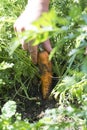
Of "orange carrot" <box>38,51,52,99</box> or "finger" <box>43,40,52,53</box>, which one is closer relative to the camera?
"finger" <box>43,40,52,53</box>

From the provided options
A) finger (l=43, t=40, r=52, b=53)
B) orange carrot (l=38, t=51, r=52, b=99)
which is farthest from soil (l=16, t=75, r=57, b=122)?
finger (l=43, t=40, r=52, b=53)

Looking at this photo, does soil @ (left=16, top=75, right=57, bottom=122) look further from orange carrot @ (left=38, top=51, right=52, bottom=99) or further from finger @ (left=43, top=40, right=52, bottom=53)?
finger @ (left=43, top=40, right=52, bottom=53)

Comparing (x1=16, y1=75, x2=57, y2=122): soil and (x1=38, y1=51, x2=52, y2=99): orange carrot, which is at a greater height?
(x1=38, y1=51, x2=52, y2=99): orange carrot

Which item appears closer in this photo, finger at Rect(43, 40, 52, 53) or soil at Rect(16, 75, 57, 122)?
finger at Rect(43, 40, 52, 53)

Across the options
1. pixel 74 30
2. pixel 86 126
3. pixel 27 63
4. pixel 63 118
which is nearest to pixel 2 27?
pixel 27 63

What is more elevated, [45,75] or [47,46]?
[47,46]

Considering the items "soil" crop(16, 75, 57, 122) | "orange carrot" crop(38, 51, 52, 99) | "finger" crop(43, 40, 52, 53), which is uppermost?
"finger" crop(43, 40, 52, 53)

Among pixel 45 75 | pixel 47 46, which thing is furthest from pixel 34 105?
pixel 47 46

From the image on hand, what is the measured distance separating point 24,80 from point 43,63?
22 cm

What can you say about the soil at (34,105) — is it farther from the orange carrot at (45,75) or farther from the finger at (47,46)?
the finger at (47,46)

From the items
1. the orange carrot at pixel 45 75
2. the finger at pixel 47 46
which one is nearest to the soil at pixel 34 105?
the orange carrot at pixel 45 75

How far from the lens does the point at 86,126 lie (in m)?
0.95

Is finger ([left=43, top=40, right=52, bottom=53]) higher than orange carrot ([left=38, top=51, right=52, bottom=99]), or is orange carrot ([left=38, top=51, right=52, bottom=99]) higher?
finger ([left=43, top=40, right=52, bottom=53])

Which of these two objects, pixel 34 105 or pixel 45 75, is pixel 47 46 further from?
pixel 34 105
